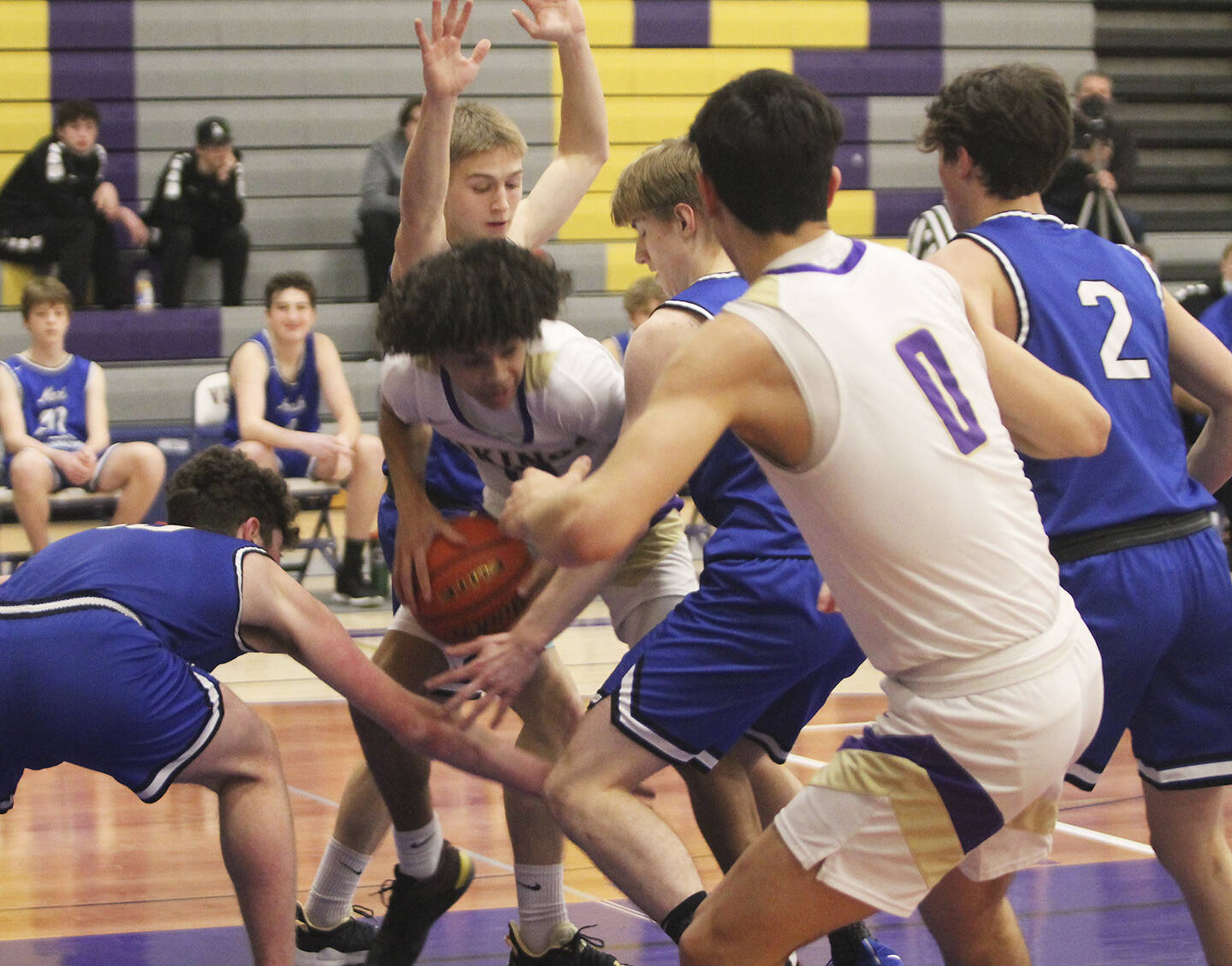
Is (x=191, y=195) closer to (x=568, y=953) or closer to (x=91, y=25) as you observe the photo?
(x=91, y=25)

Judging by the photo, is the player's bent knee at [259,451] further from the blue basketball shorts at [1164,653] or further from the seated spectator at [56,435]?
the blue basketball shorts at [1164,653]

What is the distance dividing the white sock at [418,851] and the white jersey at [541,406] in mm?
818

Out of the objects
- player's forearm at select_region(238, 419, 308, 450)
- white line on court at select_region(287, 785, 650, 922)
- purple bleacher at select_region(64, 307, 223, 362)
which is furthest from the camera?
purple bleacher at select_region(64, 307, 223, 362)

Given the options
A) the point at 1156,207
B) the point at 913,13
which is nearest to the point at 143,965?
the point at 913,13

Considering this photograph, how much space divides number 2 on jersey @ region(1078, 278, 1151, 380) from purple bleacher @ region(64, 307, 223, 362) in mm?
Result: 7714

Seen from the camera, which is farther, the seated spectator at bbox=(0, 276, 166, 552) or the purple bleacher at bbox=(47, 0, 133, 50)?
the purple bleacher at bbox=(47, 0, 133, 50)

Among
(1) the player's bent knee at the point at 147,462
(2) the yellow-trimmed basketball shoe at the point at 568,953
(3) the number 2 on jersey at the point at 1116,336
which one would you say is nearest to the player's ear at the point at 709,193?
(3) the number 2 on jersey at the point at 1116,336

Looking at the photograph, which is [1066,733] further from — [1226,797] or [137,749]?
[1226,797]

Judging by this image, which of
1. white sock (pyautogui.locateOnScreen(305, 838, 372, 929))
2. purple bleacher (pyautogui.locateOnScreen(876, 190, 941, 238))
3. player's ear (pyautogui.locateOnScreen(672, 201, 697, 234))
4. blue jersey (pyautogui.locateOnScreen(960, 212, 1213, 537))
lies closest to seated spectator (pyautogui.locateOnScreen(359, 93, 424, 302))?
purple bleacher (pyautogui.locateOnScreen(876, 190, 941, 238))

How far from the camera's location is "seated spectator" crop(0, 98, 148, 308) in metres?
9.06

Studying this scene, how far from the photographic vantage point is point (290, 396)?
761 cm

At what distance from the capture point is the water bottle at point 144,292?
380 inches

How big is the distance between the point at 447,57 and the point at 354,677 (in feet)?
4.19

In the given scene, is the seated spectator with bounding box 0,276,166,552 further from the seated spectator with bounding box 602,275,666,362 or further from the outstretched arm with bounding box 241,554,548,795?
the outstretched arm with bounding box 241,554,548,795
